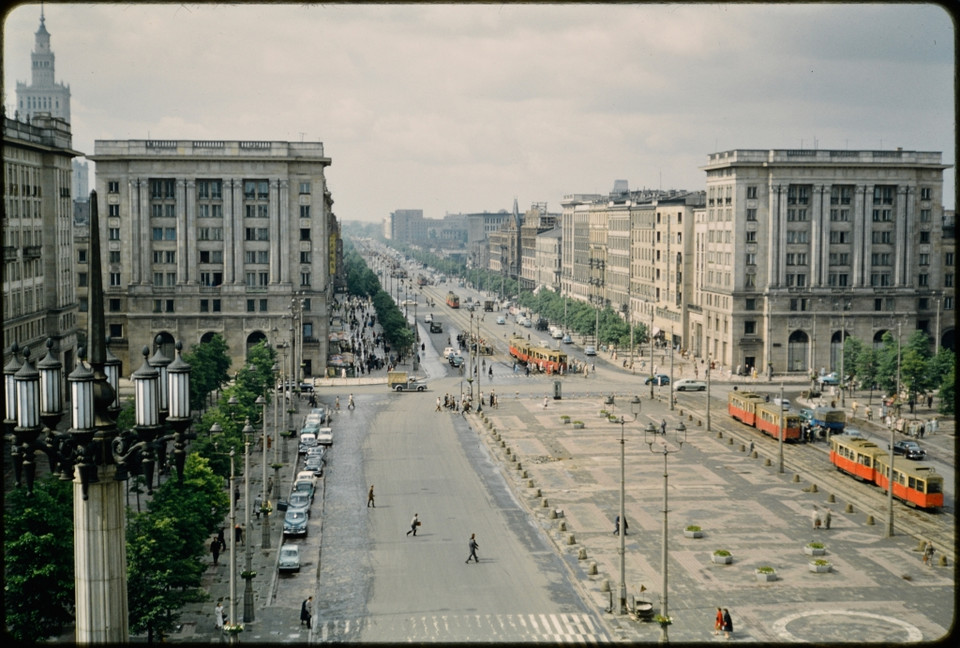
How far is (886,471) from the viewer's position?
65.2m

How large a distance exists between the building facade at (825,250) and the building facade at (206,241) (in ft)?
150

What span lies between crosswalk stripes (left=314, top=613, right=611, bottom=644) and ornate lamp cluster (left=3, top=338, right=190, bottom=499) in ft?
70.1

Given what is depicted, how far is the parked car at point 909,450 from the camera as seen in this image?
2938 inches

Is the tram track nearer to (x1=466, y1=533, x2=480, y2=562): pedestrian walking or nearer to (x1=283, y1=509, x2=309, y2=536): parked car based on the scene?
(x1=466, y1=533, x2=480, y2=562): pedestrian walking

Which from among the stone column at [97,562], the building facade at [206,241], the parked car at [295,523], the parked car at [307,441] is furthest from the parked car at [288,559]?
the building facade at [206,241]

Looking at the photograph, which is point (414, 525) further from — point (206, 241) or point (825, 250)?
point (825, 250)

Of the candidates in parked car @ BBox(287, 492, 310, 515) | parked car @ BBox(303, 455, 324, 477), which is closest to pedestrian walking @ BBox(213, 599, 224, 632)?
parked car @ BBox(287, 492, 310, 515)

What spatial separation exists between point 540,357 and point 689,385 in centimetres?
2134

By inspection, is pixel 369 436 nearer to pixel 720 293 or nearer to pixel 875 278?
pixel 720 293

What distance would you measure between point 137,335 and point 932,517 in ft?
268

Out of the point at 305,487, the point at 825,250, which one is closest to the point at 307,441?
the point at 305,487

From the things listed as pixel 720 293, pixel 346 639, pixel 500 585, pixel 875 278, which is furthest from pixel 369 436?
pixel 875 278

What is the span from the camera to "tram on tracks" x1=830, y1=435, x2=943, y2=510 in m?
60.2

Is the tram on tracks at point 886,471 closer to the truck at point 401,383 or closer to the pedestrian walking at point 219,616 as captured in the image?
the pedestrian walking at point 219,616
